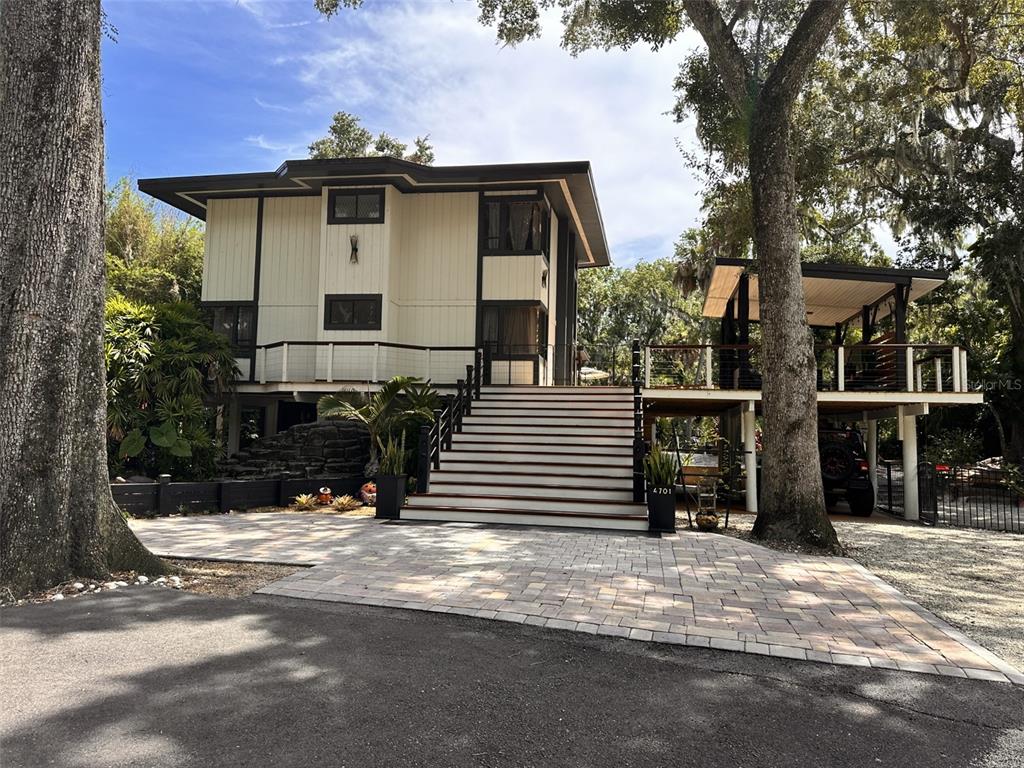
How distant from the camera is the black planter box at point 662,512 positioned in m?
8.92

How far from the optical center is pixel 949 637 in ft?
15.0

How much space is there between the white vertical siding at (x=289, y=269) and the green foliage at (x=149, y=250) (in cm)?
537

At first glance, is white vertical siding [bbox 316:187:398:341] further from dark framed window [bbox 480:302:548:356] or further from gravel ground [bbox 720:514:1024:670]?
gravel ground [bbox 720:514:1024:670]

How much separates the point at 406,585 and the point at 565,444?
20.9ft

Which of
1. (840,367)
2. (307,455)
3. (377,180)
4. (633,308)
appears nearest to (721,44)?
(840,367)

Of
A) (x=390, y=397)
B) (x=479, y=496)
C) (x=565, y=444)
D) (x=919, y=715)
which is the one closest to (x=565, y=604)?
(x=919, y=715)

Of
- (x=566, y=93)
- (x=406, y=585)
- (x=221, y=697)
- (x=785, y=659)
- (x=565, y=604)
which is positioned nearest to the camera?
(x=221, y=697)

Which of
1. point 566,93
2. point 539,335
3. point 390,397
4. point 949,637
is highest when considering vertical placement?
point 566,93

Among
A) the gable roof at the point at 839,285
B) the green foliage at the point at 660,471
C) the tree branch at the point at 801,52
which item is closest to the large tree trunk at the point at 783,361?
the tree branch at the point at 801,52

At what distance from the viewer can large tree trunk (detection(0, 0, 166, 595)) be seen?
5.02m

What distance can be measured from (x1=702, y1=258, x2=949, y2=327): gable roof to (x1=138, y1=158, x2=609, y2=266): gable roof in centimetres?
396

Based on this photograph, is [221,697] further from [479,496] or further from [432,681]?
[479,496]

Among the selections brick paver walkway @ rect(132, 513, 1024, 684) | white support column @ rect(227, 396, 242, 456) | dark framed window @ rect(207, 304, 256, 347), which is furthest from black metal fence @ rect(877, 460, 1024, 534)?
dark framed window @ rect(207, 304, 256, 347)

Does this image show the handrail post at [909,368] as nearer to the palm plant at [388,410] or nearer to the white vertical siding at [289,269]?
the palm plant at [388,410]
